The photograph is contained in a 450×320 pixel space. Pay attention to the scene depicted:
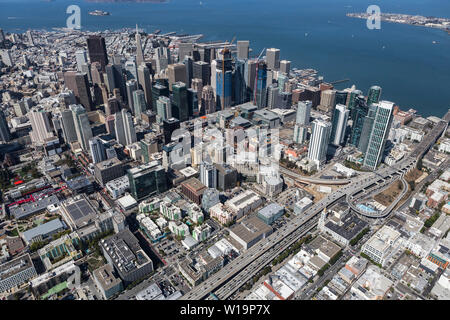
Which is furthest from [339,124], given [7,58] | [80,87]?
[7,58]

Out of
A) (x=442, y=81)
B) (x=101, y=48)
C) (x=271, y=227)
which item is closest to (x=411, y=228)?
(x=271, y=227)

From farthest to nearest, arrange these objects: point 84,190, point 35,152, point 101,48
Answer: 1. point 101,48
2. point 35,152
3. point 84,190

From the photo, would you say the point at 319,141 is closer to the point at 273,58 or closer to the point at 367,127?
the point at 367,127

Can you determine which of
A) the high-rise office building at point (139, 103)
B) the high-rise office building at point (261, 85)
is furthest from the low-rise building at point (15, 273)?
the high-rise office building at point (261, 85)

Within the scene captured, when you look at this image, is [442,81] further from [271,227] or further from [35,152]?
[35,152]

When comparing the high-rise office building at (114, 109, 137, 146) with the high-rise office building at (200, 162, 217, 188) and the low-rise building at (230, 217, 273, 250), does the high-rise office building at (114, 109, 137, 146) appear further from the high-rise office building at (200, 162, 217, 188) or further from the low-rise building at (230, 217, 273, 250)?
the low-rise building at (230, 217, 273, 250)
